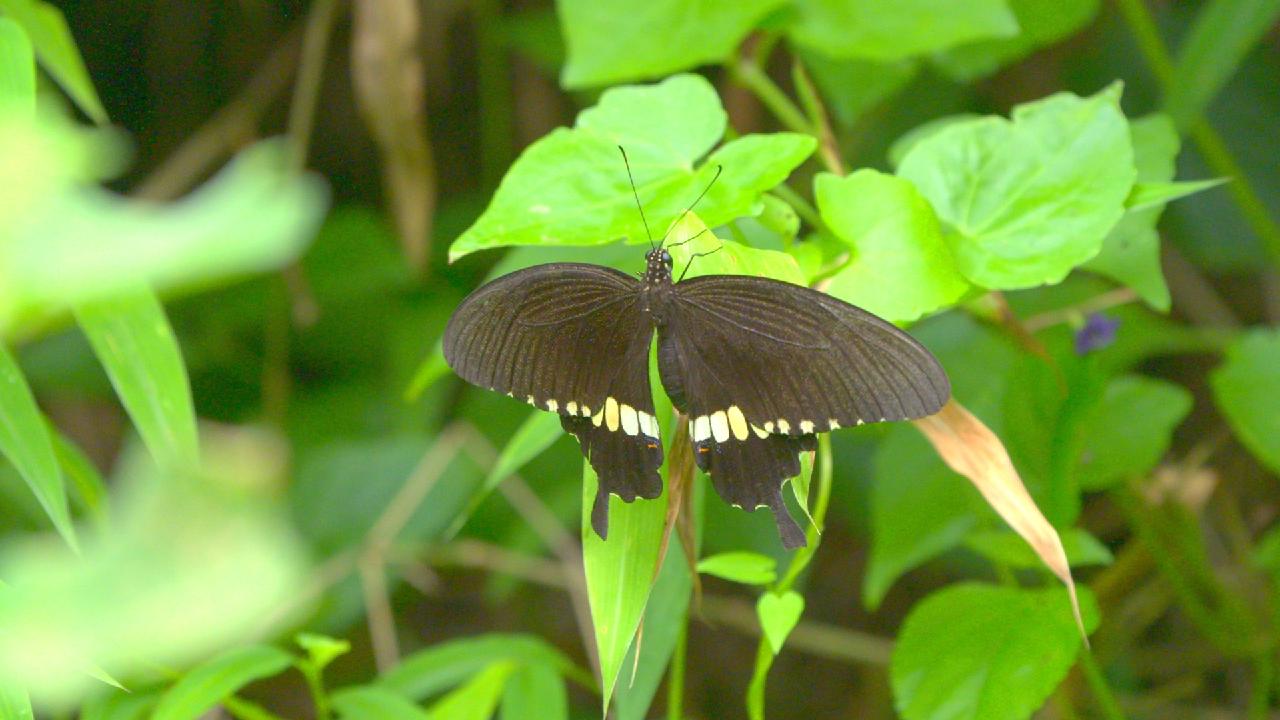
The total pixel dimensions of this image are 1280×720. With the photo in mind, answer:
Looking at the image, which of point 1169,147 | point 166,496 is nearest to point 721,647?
point 1169,147

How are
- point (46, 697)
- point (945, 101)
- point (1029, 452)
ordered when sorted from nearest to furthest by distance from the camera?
point (46, 697), point (1029, 452), point (945, 101)

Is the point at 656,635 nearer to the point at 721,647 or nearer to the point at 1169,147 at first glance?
the point at 1169,147

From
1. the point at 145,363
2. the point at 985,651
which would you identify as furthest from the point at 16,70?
the point at 985,651

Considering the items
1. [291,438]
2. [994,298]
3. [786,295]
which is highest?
[786,295]

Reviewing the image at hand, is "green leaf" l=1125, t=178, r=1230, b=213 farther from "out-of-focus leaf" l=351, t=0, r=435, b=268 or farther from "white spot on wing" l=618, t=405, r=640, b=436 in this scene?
"out-of-focus leaf" l=351, t=0, r=435, b=268

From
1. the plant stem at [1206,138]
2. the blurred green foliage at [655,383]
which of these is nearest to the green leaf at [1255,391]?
the blurred green foliage at [655,383]

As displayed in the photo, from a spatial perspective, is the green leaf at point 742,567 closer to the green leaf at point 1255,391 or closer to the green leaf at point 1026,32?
the green leaf at point 1255,391

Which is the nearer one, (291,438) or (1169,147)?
(1169,147)

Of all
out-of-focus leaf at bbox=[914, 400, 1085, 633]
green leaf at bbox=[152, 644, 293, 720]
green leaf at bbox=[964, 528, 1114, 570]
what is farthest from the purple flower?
green leaf at bbox=[152, 644, 293, 720]
